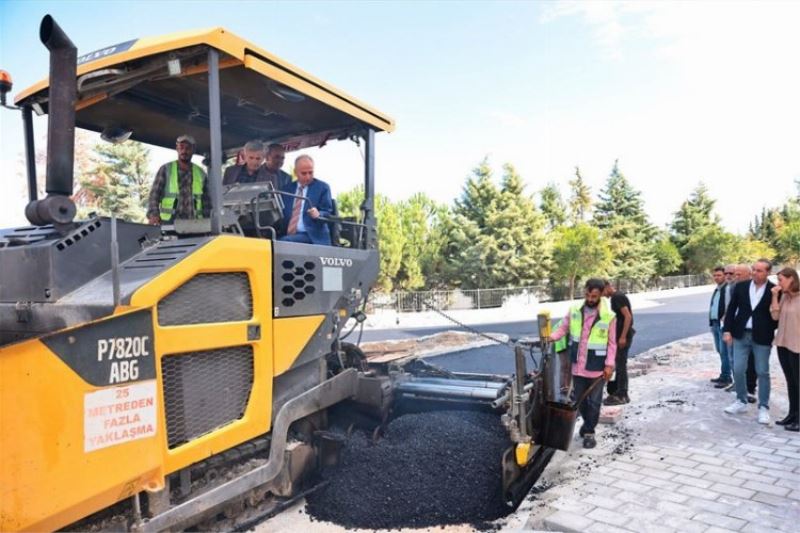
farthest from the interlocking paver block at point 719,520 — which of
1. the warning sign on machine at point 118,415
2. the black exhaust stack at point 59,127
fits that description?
the black exhaust stack at point 59,127

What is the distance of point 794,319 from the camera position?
Result: 219 inches

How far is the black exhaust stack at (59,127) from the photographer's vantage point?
2.45 metres

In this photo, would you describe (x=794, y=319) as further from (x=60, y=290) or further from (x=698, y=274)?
(x=698, y=274)

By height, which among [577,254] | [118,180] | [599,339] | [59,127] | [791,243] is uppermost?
[118,180]

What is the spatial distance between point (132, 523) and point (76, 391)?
747mm

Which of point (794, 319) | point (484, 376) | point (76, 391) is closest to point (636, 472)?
point (484, 376)

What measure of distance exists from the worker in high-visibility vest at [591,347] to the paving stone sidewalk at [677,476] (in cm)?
36

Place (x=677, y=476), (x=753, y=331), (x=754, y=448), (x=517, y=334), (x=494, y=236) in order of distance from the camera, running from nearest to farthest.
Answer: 1. (x=677, y=476)
2. (x=754, y=448)
3. (x=753, y=331)
4. (x=517, y=334)
5. (x=494, y=236)

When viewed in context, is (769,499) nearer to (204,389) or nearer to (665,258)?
(204,389)

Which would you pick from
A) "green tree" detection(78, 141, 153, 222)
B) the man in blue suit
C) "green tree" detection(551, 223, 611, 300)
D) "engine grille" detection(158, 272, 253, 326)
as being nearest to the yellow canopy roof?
the man in blue suit

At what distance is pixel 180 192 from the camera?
3.71m

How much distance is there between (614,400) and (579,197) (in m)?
47.0

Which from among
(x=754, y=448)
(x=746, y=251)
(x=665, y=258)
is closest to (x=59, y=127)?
(x=754, y=448)

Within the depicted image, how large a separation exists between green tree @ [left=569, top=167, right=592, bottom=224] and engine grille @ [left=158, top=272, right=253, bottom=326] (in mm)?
50128
